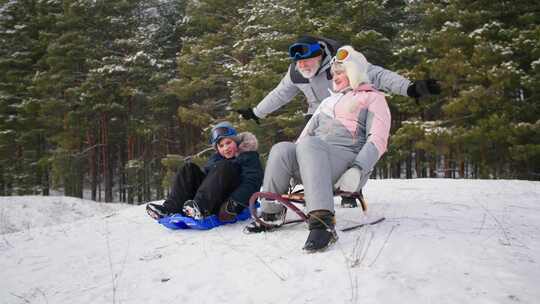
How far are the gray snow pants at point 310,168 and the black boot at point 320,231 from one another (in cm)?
5

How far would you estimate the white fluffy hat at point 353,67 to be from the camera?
2.88 m

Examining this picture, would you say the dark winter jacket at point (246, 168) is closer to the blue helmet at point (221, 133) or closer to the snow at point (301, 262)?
the blue helmet at point (221, 133)

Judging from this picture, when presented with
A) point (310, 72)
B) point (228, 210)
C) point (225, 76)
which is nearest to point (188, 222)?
point (228, 210)

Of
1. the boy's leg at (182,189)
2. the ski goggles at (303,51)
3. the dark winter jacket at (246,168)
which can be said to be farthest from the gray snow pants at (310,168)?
the ski goggles at (303,51)

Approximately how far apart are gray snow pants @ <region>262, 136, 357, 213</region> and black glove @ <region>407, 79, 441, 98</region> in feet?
2.11

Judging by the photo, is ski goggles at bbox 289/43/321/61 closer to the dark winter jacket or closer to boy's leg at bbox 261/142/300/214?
the dark winter jacket

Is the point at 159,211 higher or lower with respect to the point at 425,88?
lower

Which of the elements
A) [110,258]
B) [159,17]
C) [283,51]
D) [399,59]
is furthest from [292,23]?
[110,258]

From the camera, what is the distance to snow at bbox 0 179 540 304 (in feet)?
5.47

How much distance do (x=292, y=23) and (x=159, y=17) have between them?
10460mm

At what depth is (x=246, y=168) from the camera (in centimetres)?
333

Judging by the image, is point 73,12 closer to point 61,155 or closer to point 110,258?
point 61,155

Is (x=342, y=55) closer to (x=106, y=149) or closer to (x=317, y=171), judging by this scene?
(x=317, y=171)

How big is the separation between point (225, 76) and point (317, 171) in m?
14.1
